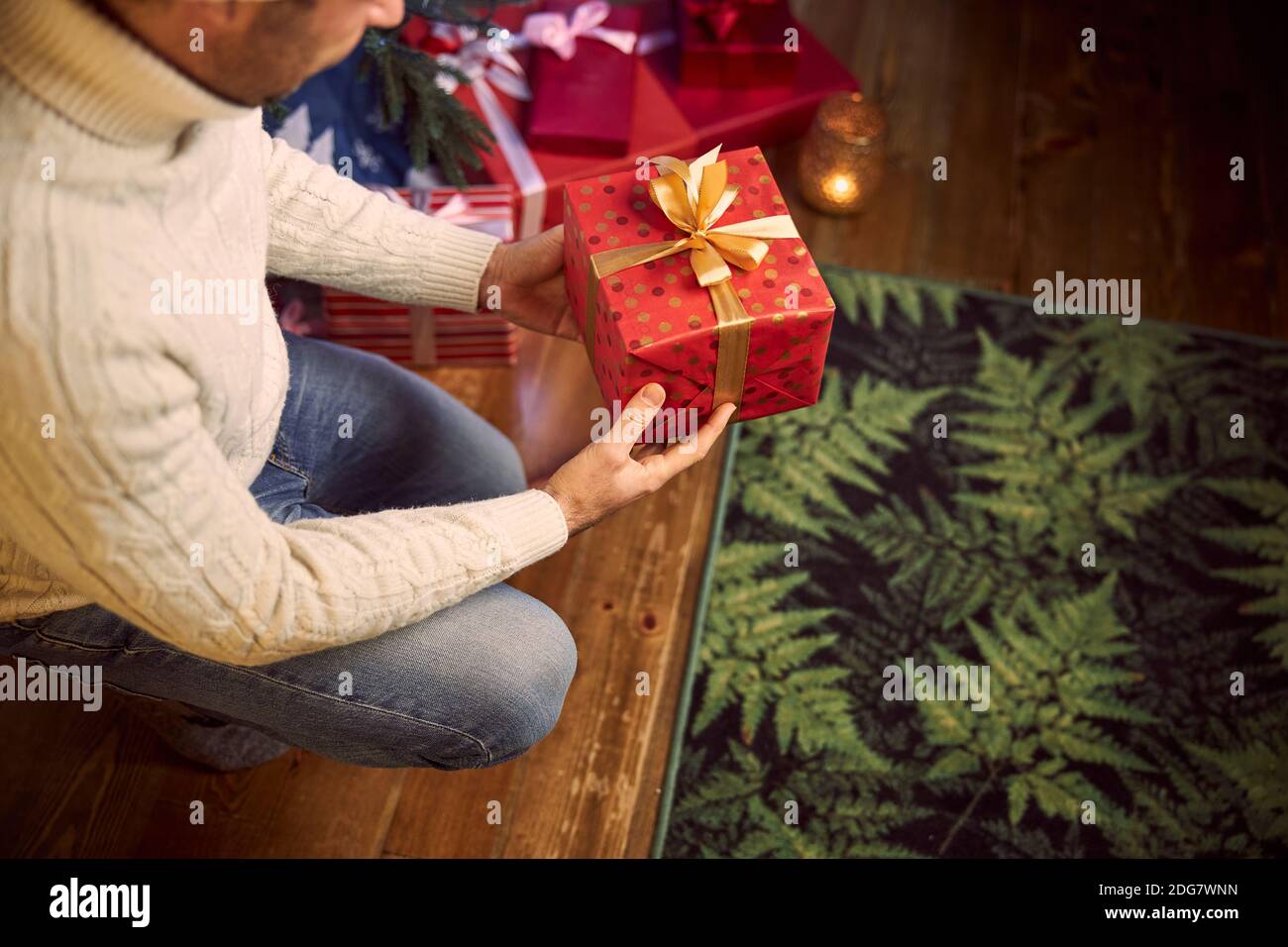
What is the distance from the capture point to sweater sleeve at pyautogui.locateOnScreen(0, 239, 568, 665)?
2.47ft

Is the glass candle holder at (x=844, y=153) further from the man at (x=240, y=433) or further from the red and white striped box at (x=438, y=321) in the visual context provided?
the man at (x=240, y=433)

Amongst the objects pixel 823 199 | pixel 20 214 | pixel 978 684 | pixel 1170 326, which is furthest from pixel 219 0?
pixel 1170 326

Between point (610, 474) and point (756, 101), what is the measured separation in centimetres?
119

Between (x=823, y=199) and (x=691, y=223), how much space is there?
985 millimetres

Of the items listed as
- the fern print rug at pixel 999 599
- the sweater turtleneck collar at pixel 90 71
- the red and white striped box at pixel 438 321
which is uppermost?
the sweater turtleneck collar at pixel 90 71

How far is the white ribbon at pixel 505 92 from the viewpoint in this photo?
6.03 ft

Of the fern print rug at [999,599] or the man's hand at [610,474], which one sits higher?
the man's hand at [610,474]

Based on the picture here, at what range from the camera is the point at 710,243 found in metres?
1.15

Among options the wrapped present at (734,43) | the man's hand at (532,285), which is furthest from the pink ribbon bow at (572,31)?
the man's hand at (532,285)

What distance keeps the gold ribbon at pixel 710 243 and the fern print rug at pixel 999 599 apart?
0.60 meters

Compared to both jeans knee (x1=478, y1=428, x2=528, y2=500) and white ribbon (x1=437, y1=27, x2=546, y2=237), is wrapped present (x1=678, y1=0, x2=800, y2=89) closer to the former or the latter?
white ribbon (x1=437, y1=27, x2=546, y2=237)

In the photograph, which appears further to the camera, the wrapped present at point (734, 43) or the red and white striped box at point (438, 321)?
the wrapped present at point (734, 43)

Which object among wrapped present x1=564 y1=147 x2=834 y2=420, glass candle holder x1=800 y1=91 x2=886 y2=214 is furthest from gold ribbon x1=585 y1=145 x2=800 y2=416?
glass candle holder x1=800 y1=91 x2=886 y2=214
